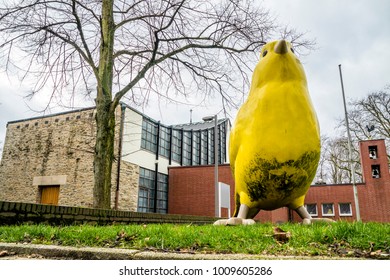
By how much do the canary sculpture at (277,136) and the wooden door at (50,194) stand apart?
17493mm

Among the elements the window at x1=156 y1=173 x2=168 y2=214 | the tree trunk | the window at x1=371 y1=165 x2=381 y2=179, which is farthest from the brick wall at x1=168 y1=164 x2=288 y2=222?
the tree trunk

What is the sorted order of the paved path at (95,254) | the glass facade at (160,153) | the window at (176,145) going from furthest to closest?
the window at (176,145) → the glass facade at (160,153) → the paved path at (95,254)

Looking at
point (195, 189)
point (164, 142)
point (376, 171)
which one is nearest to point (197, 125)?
point (164, 142)

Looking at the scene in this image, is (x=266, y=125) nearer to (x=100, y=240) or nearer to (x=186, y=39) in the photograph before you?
(x=100, y=240)

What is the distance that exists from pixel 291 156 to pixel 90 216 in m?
4.39

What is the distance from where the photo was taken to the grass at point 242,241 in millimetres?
2902

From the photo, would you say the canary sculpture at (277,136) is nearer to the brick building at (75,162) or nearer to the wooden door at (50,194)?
the brick building at (75,162)

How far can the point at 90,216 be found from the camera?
677 cm

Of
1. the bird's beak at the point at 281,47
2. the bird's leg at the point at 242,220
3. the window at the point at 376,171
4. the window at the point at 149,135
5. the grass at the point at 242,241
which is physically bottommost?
the grass at the point at 242,241

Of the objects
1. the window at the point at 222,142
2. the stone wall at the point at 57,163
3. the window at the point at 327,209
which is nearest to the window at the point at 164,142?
the stone wall at the point at 57,163

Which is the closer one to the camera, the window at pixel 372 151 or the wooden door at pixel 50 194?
the wooden door at pixel 50 194

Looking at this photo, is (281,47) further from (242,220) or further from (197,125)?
(197,125)
